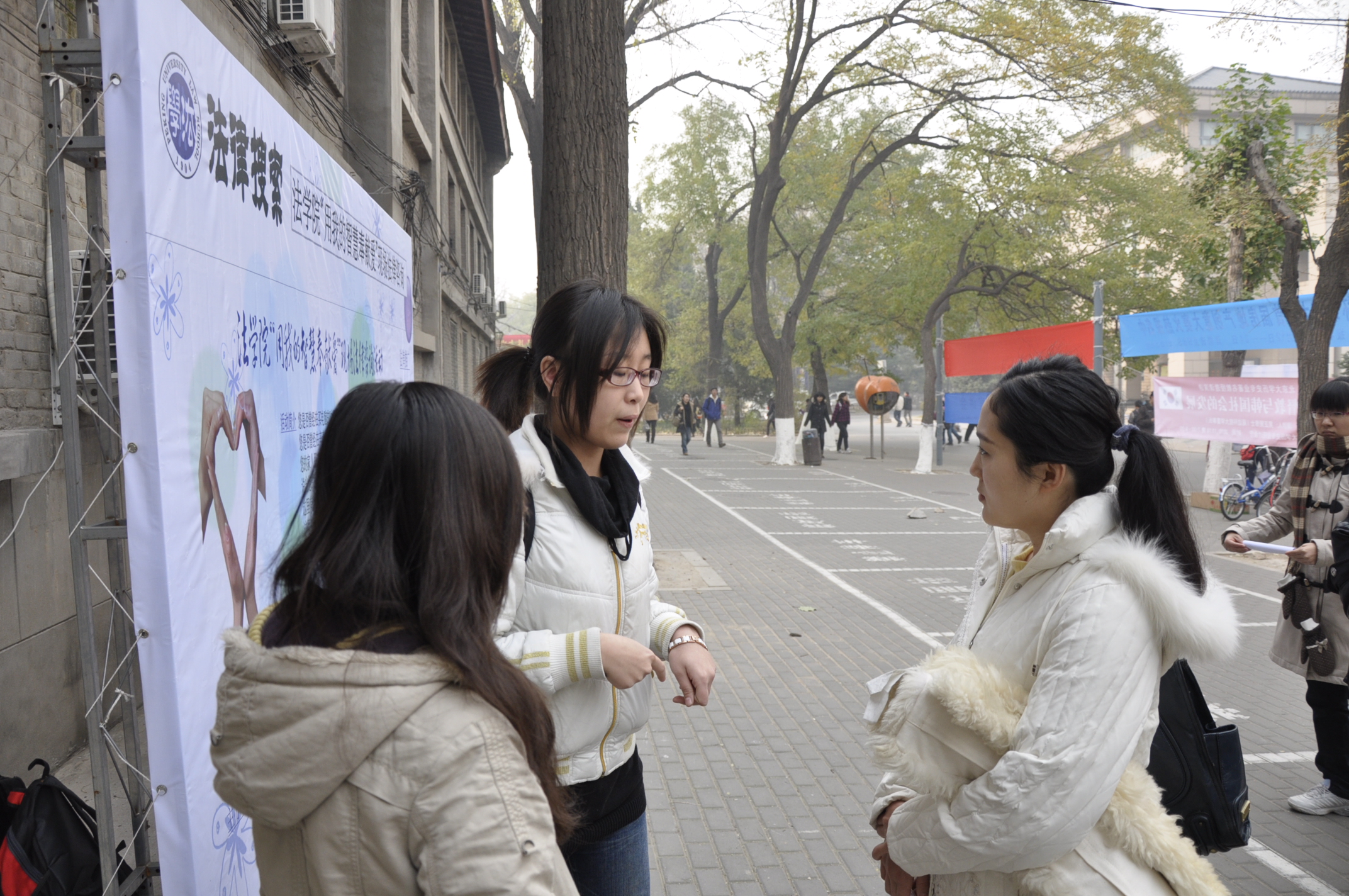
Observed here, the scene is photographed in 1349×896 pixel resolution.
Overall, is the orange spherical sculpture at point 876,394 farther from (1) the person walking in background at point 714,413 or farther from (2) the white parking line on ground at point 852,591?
(2) the white parking line on ground at point 852,591

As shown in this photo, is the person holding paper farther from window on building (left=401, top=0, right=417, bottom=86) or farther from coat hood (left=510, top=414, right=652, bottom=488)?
window on building (left=401, top=0, right=417, bottom=86)

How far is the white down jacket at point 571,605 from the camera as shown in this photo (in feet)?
6.13

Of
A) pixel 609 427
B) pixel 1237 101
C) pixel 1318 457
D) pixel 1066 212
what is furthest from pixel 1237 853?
pixel 1066 212

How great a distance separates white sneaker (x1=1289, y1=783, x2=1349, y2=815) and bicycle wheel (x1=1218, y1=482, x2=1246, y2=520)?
10.7m

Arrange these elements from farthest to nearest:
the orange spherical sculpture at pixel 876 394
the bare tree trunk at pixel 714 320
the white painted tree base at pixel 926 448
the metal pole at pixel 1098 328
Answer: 1. the bare tree trunk at pixel 714 320
2. the orange spherical sculpture at pixel 876 394
3. the white painted tree base at pixel 926 448
4. the metal pole at pixel 1098 328

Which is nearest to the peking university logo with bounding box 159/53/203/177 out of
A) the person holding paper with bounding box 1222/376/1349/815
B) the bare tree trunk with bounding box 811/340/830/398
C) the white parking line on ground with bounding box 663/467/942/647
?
the white parking line on ground with bounding box 663/467/942/647

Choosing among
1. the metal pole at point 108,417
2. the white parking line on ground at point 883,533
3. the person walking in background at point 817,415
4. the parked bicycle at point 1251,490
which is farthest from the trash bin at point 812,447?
the metal pole at point 108,417

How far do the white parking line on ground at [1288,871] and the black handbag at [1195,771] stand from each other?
2.28 m

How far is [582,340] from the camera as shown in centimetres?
204

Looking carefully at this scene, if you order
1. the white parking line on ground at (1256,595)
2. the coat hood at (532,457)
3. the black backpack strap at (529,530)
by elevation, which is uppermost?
the coat hood at (532,457)

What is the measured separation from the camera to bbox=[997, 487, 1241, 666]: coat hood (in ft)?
5.19

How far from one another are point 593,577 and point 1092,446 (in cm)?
101

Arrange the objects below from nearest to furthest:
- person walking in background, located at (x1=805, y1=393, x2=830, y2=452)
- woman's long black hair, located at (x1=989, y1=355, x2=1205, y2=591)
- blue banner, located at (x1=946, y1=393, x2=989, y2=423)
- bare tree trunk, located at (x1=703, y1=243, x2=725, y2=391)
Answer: woman's long black hair, located at (x1=989, y1=355, x2=1205, y2=591)
blue banner, located at (x1=946, y1=393, x2=989, y2=423)
person walking in background, located at (x1=805, y1=393, x2=830, y2=452)
bare tree trunk, located at (x1=703, y1=243, x2=725, y2=391)

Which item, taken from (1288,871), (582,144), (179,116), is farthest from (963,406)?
(179,116)
